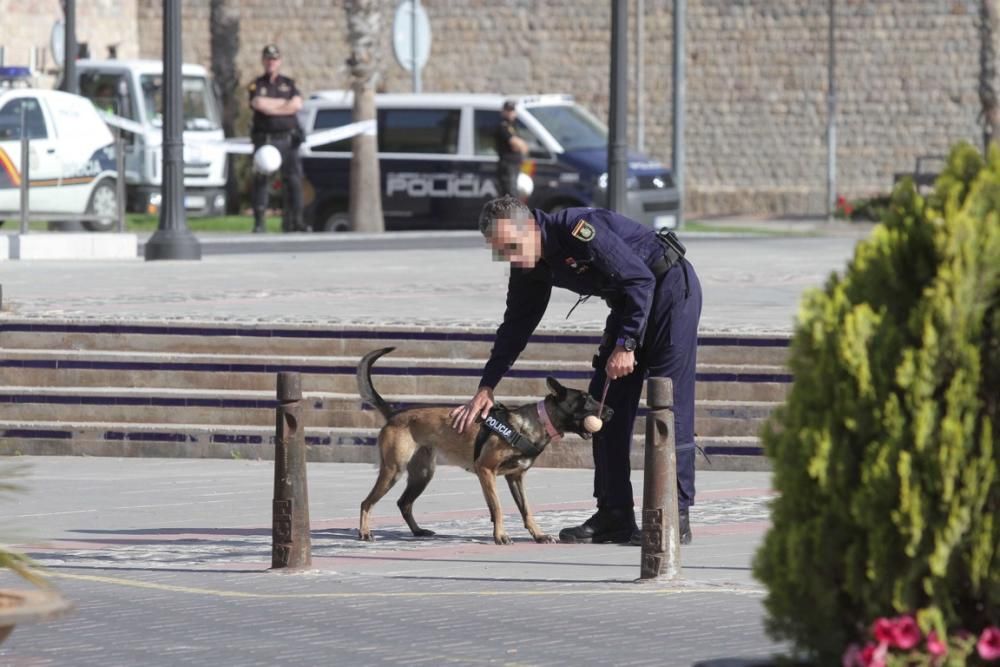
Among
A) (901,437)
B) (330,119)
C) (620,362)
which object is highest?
(901,437)

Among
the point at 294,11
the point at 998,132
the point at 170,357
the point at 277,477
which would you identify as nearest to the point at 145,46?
the point at 294,11

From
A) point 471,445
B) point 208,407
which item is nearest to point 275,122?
point 208,407

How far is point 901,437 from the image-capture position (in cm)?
424

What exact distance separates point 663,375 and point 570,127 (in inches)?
800

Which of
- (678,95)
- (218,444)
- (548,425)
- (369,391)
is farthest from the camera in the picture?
(678,95)

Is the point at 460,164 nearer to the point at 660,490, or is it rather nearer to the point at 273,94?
the point at 273,94

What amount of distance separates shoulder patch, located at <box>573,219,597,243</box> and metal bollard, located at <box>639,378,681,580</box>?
2.33 ft

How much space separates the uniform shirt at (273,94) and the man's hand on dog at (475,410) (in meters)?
18.0

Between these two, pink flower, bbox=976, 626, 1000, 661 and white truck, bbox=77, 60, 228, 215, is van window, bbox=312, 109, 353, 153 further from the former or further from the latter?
pink flower, bbox=976, 626, 1000, 661

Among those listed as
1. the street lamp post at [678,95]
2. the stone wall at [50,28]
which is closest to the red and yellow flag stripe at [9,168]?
the street lamp post at [678,95]

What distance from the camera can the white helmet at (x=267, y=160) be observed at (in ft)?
85.6

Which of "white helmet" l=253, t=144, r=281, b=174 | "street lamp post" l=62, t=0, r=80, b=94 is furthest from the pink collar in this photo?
"street lamp post" l=62, t=0, r=80, b=94

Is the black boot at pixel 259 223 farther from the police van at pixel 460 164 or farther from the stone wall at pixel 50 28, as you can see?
the stone wall at pixel 50 28

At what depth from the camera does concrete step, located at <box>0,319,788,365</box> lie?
12672mm
